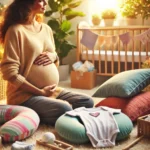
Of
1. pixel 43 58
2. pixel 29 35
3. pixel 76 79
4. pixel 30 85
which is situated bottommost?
pixel 76 79

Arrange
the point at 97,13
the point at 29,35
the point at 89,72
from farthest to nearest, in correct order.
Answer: the point at 97,13, the point at 89,72, the point at 29,35

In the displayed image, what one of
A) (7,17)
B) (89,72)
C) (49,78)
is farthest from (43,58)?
(89,72)

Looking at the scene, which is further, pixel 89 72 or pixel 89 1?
pixel 89 1

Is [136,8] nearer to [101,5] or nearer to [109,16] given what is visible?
[109,16]

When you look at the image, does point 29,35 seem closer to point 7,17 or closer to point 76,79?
point 7,17

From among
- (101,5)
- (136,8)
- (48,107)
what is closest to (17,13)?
(48,107)

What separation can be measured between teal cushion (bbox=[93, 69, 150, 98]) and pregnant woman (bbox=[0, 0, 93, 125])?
29 centimetres

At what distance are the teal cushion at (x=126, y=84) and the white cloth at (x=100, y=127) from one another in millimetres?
299

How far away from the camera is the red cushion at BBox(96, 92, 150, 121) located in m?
2.02

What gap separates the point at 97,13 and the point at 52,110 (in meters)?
2.22

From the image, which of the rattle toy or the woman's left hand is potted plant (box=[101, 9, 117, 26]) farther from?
the rattle toy

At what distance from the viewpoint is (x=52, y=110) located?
1.98 m

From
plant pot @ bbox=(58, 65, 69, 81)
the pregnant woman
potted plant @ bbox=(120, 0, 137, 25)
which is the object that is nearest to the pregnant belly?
the pregnant woman

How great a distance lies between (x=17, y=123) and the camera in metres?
1.72
